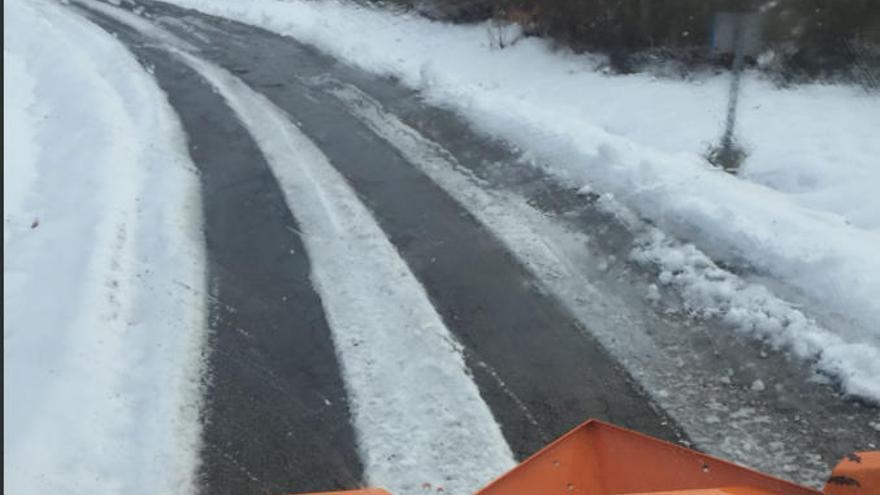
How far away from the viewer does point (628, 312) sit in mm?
5887

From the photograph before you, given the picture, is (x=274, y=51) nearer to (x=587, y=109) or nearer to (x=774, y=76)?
(x=587, y=109)

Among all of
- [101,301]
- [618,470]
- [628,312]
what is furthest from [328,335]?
[618,470]

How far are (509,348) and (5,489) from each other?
317cm

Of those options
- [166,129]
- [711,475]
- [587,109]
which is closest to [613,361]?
[711,475]

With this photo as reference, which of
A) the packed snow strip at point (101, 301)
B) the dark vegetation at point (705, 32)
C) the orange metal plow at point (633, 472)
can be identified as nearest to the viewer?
the orange metal plow at point (633, 472)

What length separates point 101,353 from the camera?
5.52 meters

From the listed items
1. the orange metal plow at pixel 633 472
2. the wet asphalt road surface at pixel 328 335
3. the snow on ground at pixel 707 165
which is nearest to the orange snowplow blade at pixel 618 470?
the orange metal plow at pixel 633 472

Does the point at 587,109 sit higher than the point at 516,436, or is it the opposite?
the point at 587,109

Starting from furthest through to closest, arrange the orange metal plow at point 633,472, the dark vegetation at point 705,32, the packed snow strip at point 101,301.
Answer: the dark vegetation at point 705,32, the packed snow strip at point 101,301, the orange metal plow at point 633,472

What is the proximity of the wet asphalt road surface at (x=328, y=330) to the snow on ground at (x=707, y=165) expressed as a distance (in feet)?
1.47

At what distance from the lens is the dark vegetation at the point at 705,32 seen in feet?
32.0

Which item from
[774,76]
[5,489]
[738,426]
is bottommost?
[5,489]

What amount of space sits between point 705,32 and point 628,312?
21.6 ft

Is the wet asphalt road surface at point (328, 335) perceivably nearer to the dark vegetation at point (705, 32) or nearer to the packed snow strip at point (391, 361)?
the packed snow strip at point (391, 361)
